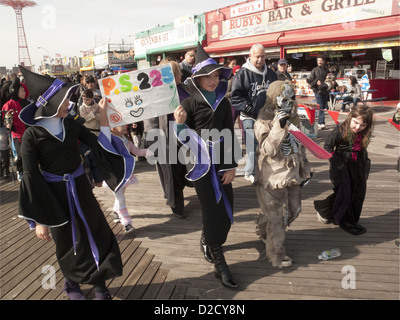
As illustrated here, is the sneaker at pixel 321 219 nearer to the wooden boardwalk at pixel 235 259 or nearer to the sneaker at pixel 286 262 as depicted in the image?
the wooden boardwalk at pixel 235 259

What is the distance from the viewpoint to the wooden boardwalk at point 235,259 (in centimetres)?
301

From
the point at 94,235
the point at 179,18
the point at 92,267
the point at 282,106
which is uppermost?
the point at 179,18

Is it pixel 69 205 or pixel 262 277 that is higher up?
pixel 69 205

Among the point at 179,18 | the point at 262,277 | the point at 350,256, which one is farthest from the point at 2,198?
the point at 179,18

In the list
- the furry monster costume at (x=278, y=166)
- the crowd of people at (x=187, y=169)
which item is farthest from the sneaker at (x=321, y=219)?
the furry monster costume at (x=278, y=166)

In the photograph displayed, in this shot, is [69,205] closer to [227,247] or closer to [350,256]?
[227,247]

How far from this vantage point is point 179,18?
79.5 feet

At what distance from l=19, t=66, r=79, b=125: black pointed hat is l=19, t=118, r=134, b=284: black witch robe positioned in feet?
0.41

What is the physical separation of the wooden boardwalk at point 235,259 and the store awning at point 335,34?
9.65 metres

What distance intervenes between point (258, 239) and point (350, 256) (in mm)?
1032

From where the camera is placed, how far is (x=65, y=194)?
2.78 metres

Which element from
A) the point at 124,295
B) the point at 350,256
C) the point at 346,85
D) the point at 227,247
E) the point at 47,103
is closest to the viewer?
the point at 47,103

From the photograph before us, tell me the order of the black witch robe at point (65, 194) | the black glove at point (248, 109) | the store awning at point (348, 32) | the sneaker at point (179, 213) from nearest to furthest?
the black witch robe at point (65, 194) < the sneaker at point (179, 213) < the black glove at point (248, 109) < the store awning at point (348, 32)

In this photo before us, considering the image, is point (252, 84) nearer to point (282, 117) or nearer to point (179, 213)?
point (282, 117)
